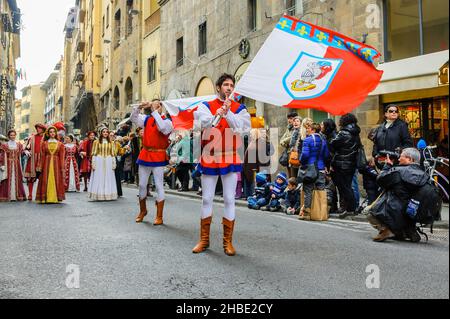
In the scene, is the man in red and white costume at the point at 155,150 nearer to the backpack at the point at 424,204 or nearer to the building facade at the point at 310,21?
the backpack at the point at 424,204

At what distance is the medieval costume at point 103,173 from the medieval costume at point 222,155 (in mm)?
7150

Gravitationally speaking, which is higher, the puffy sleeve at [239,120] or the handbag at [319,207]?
the puffy sleeve at [239,120]

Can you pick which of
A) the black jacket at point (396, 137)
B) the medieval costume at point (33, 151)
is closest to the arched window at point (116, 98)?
the medieval costume at point (33, 151)

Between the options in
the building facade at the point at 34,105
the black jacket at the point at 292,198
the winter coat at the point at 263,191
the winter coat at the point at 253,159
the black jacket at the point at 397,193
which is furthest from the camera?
the building facade at the point at 34,105

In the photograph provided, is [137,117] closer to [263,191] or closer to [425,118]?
[263,191]

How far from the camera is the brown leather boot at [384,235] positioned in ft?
20.3

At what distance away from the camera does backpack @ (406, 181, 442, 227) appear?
5758mm

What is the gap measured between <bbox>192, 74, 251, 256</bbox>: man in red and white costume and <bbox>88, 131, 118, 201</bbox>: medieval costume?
715 centimetres

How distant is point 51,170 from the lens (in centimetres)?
1202

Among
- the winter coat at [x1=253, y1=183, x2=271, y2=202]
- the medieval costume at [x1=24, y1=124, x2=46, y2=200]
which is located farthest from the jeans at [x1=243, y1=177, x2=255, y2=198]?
the medieval costume at [x1=24, y1=124, x2=46, y2=200]

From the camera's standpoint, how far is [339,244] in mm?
5965

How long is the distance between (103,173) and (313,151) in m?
6.06

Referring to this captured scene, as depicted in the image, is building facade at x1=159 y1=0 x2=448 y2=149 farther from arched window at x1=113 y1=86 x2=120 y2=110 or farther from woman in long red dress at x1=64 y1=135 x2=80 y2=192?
arched window at x1=113 y1=86 x2=120 y2=110

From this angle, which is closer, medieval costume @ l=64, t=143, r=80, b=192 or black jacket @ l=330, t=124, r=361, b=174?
black jacket @ l=330, t=124, r=361, b=174
